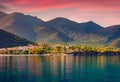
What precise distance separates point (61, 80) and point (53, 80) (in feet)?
11.0

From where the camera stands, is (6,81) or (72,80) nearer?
(6,81)

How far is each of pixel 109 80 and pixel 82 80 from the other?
11475 millimetres

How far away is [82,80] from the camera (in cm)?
13350

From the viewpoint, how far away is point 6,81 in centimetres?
12269

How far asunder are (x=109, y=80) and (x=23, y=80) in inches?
1400

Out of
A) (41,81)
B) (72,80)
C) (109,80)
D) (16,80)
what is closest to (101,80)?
(109,80)

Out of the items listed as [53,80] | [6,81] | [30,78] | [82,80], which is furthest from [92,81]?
[6,81]

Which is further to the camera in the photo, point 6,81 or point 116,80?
point 116,80

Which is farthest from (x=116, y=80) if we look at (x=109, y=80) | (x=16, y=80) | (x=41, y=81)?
(x=16, y=80)

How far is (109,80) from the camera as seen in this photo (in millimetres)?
135500

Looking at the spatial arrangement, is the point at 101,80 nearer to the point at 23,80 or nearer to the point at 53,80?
the point at 53,80

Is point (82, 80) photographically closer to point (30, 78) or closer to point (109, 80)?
point (109, 80)

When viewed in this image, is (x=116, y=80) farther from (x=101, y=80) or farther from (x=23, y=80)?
(x=23, y=80)

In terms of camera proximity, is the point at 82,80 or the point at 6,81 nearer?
the point at 6,81
